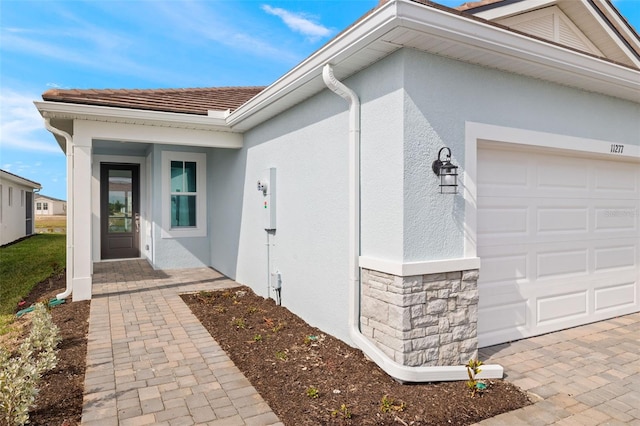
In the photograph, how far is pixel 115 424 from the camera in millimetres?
2783

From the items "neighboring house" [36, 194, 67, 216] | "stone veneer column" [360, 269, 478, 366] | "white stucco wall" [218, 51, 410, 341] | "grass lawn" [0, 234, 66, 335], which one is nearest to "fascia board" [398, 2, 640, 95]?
"white stucco wall" [218, 51, 410, 341]

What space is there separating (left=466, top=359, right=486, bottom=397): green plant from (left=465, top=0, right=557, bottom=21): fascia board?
3609 mm

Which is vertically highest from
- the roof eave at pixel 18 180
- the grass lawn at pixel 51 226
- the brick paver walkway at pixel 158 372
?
the roof eave at pixel 18 180

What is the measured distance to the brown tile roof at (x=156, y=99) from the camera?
6066 millimetres

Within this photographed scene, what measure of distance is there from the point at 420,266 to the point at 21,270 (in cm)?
1009

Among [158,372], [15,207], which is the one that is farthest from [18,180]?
[158,372]

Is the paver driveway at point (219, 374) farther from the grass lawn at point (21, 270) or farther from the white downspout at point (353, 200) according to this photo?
the grass lawn at point (21, 270)

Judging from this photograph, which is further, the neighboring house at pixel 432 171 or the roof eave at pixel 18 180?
the roof eave at pixel 18 180

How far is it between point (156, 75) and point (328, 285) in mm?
8748

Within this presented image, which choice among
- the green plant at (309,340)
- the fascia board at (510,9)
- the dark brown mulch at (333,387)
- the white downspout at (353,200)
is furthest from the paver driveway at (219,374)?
the fascia board at (510,9)

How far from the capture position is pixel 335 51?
147 inches

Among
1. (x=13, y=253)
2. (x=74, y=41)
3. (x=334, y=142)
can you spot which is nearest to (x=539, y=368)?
(x=334, y=142)

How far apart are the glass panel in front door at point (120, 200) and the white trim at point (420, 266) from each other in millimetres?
8661

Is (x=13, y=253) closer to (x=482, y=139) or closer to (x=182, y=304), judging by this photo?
(x=182, y=304)
